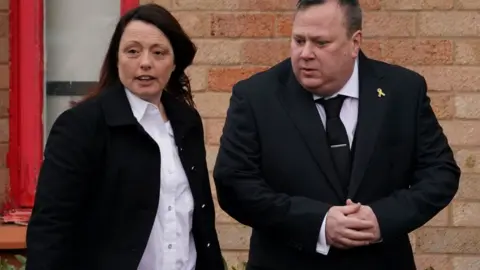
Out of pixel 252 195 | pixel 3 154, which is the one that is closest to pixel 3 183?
pixel 3 154

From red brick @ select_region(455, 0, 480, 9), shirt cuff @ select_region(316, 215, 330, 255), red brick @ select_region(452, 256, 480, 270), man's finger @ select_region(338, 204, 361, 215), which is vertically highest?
red brick @ select_region(455, 0, 480, 9)

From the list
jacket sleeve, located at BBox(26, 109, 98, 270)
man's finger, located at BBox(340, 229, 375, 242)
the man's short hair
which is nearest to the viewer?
jacket sleeve, located at BBox(26, 109, 98, 270)

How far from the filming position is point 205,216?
14.6ft

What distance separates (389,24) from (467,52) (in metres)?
0.40

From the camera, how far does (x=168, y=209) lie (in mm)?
4316

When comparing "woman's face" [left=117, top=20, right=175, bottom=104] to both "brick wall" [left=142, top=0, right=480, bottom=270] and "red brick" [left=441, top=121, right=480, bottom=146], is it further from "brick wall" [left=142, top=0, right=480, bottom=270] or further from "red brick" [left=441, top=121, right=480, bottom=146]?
"red brick" [left=441, top=121, right=480, bottom=146]

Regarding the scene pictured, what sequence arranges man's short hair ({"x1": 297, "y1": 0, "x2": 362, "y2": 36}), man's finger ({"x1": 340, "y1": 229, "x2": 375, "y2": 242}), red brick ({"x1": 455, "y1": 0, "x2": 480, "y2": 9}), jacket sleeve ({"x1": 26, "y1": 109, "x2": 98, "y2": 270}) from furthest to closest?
1. red brick ({"x1": 455, "y1": 0, "x2": 480, "y2": 9})
2. man's short hair ({"x1": 297, "y1": 0, "x2": 362, "y2": 36})
3. man's finger ({"x1": 340, "y1": 229, "x2": 375, "y2": 242})
4. jacket sleeve ({"x1": 26, "y1": 109, "x2": 98, "y2": 270})

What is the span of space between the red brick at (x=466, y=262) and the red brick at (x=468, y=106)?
696 mm

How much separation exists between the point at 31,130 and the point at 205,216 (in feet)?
7.32

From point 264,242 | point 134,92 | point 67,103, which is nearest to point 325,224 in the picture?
point 264,242

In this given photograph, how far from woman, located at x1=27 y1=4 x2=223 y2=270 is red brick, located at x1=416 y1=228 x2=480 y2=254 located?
2.02 meters

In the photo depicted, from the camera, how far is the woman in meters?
4.17

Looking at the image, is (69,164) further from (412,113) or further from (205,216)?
(412,113)

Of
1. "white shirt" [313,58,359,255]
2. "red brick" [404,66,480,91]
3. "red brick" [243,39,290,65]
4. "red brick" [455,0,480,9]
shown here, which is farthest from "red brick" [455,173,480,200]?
"white shirt" [313,58,359,255]
